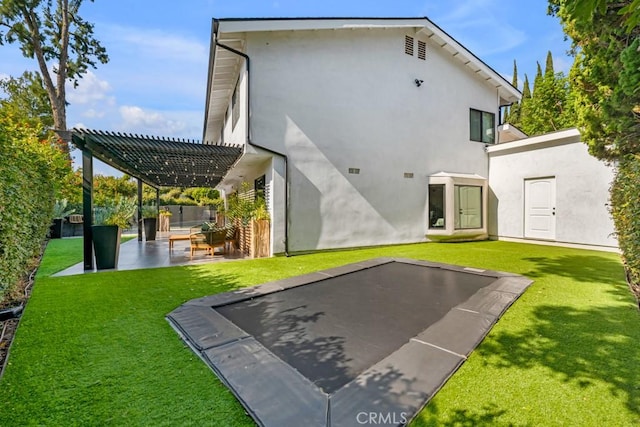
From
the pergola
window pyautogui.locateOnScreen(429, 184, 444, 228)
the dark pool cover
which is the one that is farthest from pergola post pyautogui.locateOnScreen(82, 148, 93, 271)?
window pyautogui.locateOnScreen(429, 184, 444, 228)

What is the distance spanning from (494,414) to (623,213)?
5811 millimetres

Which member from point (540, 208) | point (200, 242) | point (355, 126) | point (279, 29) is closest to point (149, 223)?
point (200, 242)

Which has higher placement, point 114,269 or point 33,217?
point 33,217

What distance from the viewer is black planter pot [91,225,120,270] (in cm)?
762

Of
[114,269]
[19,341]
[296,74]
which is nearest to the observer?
[19,341]

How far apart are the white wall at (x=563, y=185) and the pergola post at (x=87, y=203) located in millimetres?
15013

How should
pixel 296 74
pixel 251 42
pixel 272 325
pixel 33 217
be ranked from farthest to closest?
pixel 296 74 < pixel 251 42 < pixel 33 217 < pixel 272 325

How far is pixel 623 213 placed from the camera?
5.59 metres

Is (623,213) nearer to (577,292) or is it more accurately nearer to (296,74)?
(577,292)

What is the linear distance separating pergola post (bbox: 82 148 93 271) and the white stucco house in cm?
405

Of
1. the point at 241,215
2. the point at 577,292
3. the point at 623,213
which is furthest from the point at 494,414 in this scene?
the point at 241,215

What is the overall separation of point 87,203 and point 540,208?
609 inches

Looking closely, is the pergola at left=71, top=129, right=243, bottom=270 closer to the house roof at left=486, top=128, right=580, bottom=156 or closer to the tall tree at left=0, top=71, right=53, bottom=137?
the house roof at left=486, top=128, right=580, bottom=156

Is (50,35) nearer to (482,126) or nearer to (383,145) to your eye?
(383,145)
